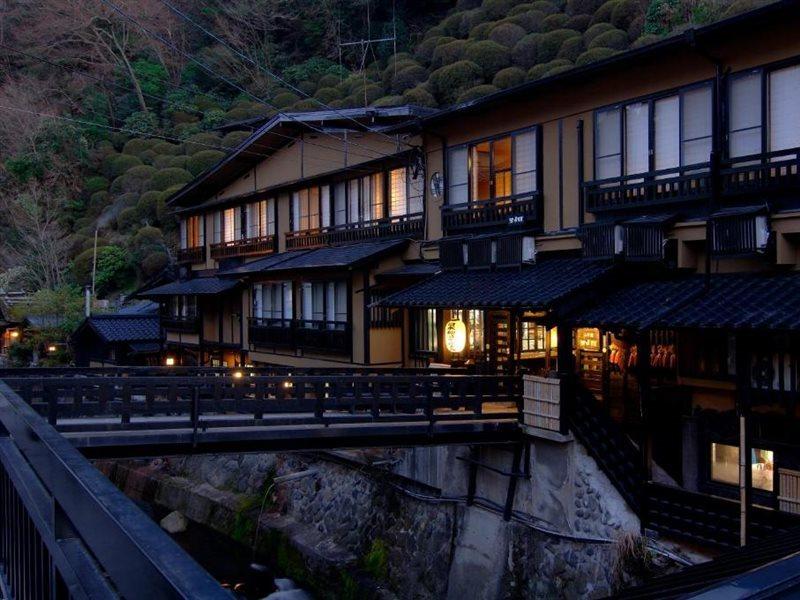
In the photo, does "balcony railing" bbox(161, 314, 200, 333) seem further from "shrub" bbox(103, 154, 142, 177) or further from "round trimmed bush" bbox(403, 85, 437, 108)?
"shrub" bbox(103, 154, 142, 177)

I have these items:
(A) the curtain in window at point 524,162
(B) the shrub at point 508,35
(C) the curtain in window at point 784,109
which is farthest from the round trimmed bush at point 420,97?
(C) the curtain in window at point 784,109

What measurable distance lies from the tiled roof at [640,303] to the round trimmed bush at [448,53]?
31496 millimetres

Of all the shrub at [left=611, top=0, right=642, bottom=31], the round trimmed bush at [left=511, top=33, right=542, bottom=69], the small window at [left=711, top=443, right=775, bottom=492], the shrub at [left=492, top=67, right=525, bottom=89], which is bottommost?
the small window at [left=711, top=443, right=775, bottom=492]

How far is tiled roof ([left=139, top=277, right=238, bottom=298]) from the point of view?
2974 cm

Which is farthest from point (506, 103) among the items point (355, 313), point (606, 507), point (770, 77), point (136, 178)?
point (136, 178)

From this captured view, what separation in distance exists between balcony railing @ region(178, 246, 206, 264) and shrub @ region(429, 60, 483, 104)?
53.6ft

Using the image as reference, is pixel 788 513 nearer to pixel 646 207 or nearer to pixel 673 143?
pixel 646 207

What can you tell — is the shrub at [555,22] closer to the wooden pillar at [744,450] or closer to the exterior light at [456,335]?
the exterior light at [456,335]

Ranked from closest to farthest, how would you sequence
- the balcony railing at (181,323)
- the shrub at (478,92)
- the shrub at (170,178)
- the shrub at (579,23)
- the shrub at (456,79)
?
1. the balcony railing at (181,323)
2. the shrub at (478,92)
3. the shrub at (456,79)
4. the shrub at (579,23)
5. the shrub at (170,178)

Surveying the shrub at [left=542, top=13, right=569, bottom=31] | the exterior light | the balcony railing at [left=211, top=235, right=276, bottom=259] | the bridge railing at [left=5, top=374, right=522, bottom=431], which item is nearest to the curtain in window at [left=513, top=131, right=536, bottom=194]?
the exterior light

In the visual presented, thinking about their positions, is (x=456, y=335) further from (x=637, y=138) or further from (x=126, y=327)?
(x=126, y=327)

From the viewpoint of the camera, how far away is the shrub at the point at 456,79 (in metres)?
39.4

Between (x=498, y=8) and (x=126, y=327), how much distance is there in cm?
3098

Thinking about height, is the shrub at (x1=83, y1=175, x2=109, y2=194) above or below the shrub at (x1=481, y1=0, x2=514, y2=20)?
below
